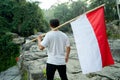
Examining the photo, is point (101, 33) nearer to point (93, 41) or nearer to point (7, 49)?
point (93, 41)

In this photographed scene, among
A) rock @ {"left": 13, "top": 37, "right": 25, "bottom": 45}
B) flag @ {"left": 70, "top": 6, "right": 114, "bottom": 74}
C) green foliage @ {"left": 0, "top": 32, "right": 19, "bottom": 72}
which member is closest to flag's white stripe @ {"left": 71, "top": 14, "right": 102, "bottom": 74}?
flag @ {"left": 70, "top": 6, "right": 114, "bottom": 74}

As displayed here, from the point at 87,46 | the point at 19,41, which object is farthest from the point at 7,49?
the point at 87,46

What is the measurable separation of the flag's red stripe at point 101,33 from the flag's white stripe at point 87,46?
2.9 inches

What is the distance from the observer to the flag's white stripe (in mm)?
5633

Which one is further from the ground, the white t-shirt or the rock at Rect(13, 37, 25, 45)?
the rock at Rect(13, 37, 25, 45)

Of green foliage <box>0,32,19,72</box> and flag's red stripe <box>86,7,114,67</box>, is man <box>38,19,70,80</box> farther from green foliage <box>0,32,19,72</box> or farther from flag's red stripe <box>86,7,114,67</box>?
green foliage <box>0,32,19,72</box>

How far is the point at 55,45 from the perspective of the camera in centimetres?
542

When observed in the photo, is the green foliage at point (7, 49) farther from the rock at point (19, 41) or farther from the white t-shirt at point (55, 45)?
the white t-shirt at point (55, 45)

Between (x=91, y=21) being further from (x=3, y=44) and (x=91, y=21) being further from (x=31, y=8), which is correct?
(x=31, y=8)

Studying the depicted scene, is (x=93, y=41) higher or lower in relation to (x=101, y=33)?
lower

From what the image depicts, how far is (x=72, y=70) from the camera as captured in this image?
8242mm

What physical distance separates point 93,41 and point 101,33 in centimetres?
23

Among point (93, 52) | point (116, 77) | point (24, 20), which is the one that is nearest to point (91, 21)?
point (93, 52)

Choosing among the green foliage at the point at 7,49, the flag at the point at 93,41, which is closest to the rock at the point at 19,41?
the green foliage at the point at 7,49
